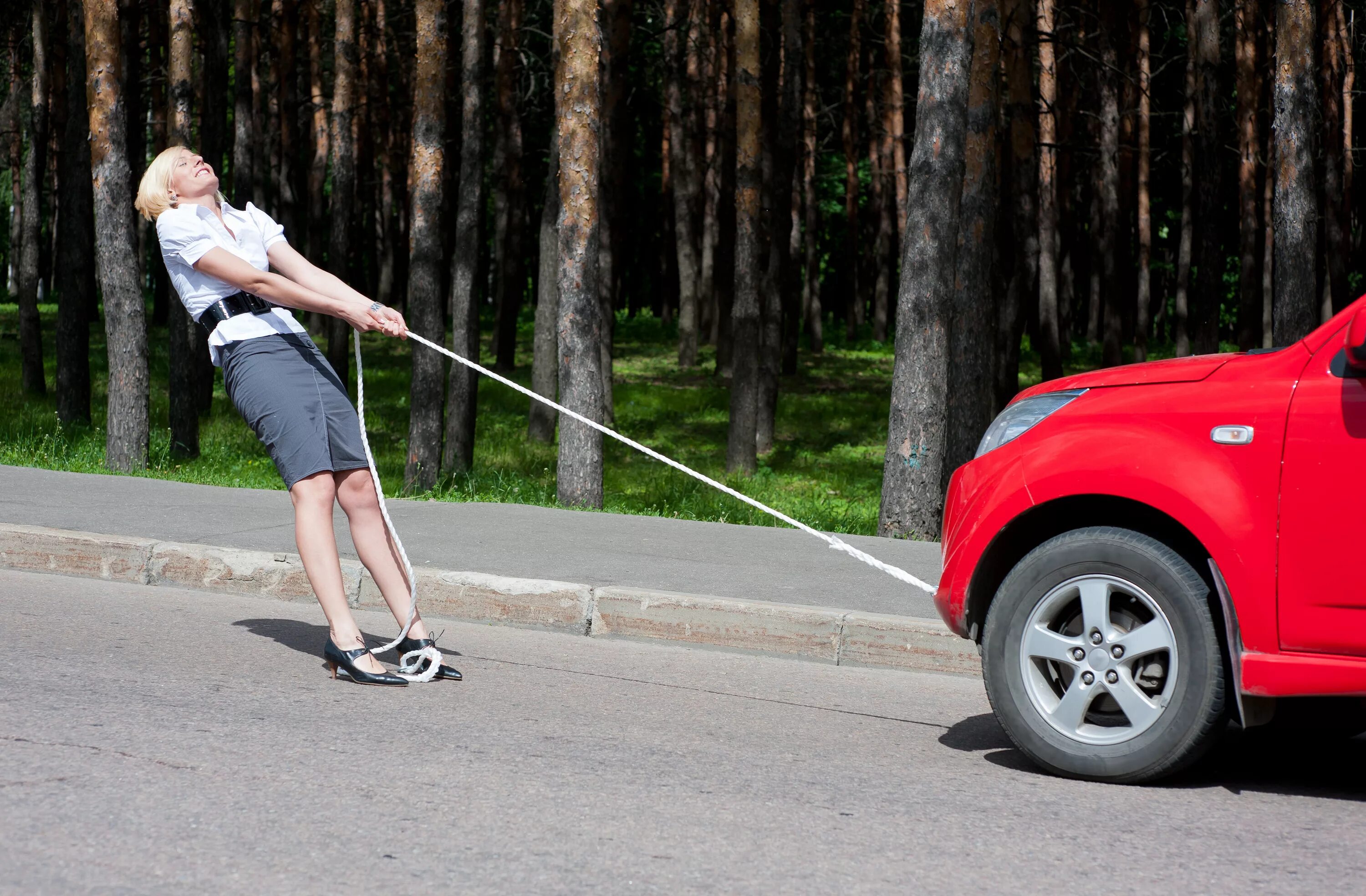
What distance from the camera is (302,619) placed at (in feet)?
24.1

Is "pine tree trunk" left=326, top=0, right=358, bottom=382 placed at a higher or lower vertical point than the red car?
A: higher

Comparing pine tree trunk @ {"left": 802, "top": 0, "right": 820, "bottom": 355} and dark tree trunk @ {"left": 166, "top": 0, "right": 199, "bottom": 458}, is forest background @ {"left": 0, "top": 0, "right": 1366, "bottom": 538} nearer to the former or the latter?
dark tree trunk @ {"left": 166, "top": 0, "right": 199, "bottom": 458}

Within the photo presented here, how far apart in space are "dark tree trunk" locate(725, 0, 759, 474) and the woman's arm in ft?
39.5

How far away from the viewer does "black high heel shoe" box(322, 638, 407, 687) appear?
5.75 meters

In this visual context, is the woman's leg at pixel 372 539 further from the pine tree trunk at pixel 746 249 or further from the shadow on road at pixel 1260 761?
the pine tree trunk at pixel 746 249

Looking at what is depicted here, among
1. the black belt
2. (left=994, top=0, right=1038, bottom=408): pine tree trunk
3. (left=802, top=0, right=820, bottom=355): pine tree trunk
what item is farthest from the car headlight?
(left=802, top=0, right=820, bottom=355): pine tree trunk

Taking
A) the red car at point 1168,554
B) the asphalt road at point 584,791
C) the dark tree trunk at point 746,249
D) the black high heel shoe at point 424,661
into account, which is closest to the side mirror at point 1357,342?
the red car at point 1168,554

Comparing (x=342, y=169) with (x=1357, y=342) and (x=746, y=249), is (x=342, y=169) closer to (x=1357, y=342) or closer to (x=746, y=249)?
(x=746, y=249)

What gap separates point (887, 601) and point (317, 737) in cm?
346

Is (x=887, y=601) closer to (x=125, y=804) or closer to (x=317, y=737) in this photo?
(x=317, y=737)

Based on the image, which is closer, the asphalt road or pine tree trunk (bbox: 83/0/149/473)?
the asphalt road

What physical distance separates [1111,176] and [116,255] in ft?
62.1

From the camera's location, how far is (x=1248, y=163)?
24609 millimetres

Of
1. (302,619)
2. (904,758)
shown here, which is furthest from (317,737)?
(302,619)
